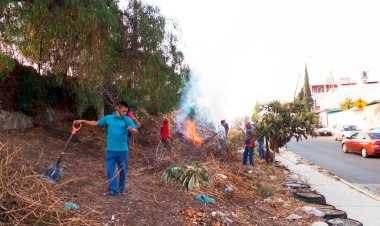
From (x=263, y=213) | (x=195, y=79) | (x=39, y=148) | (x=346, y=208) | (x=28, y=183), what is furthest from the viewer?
(x=195, y=79)

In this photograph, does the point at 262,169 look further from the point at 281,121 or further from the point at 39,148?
the point at 39,148

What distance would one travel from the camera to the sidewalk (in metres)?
7.00

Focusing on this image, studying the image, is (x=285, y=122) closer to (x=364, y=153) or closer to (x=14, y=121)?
(x=364, y=153)

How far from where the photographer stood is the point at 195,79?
28781 mm

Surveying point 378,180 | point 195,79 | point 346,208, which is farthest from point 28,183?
point 195,79

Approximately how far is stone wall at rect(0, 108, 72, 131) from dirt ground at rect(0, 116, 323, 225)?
268 mm

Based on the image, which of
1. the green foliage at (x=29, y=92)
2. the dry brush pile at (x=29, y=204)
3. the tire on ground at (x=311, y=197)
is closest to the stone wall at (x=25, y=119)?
the green foliage at (x=29, y=92)

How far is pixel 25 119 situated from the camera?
10.9 m

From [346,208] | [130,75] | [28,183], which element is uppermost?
[130,75]

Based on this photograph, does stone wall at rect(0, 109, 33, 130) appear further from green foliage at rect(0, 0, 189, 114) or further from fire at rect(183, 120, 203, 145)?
fire at rect(183, 120, 203, 145)

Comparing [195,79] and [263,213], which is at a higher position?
[195,79]

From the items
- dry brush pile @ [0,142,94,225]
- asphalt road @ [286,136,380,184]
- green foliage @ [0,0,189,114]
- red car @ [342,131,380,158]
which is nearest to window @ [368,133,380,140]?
red car @ [342,131,380,158]

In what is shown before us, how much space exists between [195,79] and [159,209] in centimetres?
2319

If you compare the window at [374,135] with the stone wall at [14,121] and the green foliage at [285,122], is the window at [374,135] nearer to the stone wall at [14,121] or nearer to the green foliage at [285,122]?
the green foliage at [285,122]
